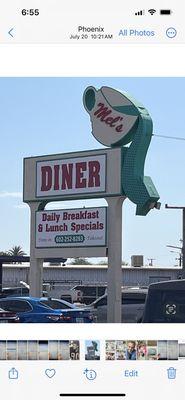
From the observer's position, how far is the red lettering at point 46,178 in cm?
2572

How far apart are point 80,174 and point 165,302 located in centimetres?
1921

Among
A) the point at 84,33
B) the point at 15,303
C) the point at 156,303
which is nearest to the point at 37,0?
the point at 84,33

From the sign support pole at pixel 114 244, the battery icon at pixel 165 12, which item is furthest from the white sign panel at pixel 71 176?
the battery icon at pixel 165 12

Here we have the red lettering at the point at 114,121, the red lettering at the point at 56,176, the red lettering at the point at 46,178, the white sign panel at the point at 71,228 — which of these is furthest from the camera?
the red lettering at the point at 46,178

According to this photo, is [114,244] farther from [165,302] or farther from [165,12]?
[165,12]

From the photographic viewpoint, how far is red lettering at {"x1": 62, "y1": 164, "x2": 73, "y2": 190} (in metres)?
24.9

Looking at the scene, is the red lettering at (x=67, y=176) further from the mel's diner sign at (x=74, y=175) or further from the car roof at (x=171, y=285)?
the car roof at (x=171, y=285)

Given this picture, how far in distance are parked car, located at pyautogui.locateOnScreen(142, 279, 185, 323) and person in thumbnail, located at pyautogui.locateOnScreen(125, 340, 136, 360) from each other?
1929 mm

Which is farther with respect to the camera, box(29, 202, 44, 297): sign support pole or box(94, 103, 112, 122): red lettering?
box(29, 202, 44, 297): sign support pole

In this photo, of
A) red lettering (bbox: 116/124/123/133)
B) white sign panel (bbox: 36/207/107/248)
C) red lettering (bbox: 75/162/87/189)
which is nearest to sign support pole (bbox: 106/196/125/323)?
white sign panel (bbox: 36/207/107/248)

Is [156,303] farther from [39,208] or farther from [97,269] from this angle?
[97,269]

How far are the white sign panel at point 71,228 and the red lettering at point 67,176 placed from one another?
1040 mm
